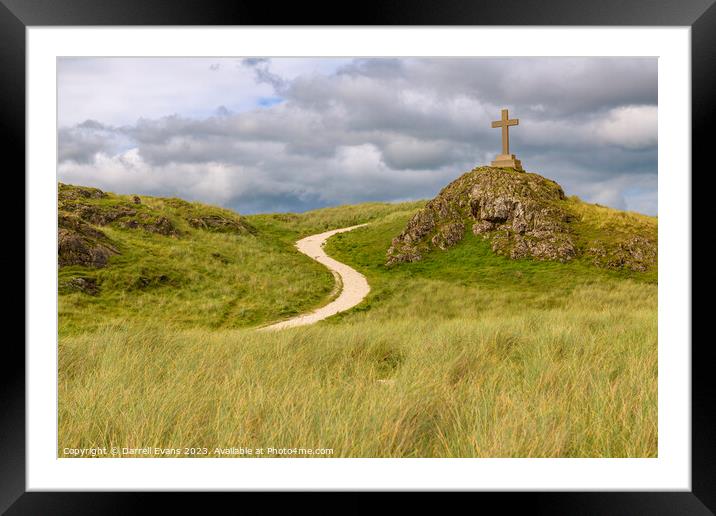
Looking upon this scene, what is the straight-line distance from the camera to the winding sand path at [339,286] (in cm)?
1027

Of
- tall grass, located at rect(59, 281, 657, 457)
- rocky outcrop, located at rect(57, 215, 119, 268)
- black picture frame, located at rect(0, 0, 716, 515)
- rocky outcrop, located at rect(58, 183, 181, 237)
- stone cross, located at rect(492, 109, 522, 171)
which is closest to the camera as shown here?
black picture frame, located at rect(0, 0, 716, 515)

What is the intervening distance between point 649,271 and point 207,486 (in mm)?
14390

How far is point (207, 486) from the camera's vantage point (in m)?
2.73

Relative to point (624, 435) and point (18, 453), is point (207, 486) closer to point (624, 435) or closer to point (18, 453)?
point (18, 453)

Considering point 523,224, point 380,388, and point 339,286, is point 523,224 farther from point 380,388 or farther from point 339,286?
point 380,388

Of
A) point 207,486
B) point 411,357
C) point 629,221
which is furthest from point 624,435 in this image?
point 629,221

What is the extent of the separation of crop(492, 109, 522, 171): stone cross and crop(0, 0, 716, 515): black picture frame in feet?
27.4

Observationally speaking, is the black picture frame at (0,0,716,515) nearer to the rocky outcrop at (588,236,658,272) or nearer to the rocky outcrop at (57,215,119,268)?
the rocky outcrop at (588,236,658,272)

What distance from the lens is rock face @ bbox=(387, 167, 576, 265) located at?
51.7 feet

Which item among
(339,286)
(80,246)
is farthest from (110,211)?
(339,286)

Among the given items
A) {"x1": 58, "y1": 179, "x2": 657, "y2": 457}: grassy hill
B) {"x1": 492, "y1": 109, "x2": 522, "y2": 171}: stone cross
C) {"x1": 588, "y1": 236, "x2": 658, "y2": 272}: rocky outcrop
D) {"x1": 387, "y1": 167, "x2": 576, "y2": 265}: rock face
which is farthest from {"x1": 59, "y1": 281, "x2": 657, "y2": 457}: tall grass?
{"x1": 387, "y1": 167, "x2": 576, "y2": 265}: rock face
